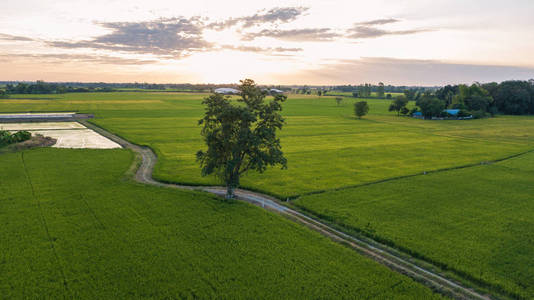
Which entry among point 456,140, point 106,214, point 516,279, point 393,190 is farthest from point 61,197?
point 456,140

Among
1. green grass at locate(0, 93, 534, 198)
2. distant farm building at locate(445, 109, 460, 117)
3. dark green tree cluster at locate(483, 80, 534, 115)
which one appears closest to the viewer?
green grass at locate(0, 93, 534, 198)

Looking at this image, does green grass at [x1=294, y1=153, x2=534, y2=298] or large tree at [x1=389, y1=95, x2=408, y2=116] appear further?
large tree at [x1=389, y1=95, x2=408, y2=116]

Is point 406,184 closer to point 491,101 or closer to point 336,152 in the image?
point 336,152

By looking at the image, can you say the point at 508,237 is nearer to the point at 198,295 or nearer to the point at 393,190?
the point at 393,190

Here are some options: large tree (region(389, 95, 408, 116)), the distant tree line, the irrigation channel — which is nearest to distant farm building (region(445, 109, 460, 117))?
the distant tree line

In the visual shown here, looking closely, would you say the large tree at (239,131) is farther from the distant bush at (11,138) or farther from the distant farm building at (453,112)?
the distant farm building at (453,112)

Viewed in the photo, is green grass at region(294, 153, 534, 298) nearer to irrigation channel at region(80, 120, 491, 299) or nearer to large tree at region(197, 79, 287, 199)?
irrigation channel at region(80, 120, 491, 299)
